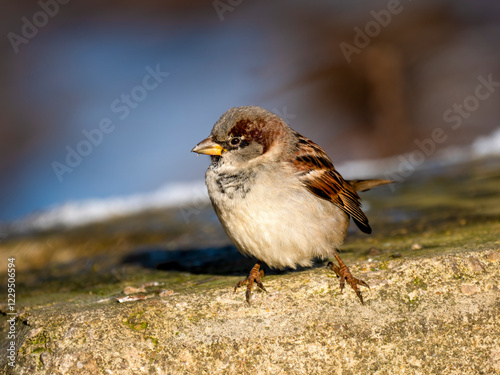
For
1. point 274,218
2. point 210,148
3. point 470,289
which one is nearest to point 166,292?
point 274,218

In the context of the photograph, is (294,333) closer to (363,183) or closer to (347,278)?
(347,278)

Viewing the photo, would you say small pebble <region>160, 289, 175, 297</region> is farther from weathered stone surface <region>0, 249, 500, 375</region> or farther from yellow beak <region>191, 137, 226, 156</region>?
yellow beak <region>191, 137, 226, 156</region>

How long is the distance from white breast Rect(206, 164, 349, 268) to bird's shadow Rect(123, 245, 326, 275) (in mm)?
360

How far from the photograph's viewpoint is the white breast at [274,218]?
10.2ft

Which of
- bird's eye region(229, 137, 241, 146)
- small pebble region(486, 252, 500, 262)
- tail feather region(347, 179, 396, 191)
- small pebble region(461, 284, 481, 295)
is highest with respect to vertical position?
bird's eye region(229, 137, 241, 146)

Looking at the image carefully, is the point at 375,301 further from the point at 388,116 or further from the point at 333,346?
the point at 388,116

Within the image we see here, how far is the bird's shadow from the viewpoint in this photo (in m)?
3.90

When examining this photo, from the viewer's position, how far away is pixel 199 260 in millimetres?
4395

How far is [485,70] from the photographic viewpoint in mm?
9141

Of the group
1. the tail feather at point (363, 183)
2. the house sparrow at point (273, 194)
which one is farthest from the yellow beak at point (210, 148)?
the tail feather at point (363, 183)

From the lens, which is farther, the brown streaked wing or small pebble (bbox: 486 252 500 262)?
the brown streaked wing

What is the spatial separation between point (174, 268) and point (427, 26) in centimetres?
651

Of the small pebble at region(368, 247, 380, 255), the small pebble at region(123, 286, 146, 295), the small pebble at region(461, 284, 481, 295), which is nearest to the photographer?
the small pebble at region(461, 284, 481, 295)

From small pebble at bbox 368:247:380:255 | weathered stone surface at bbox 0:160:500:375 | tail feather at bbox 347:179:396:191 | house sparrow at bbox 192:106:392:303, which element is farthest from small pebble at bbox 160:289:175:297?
tail feather at bbox 347:179:396:191
